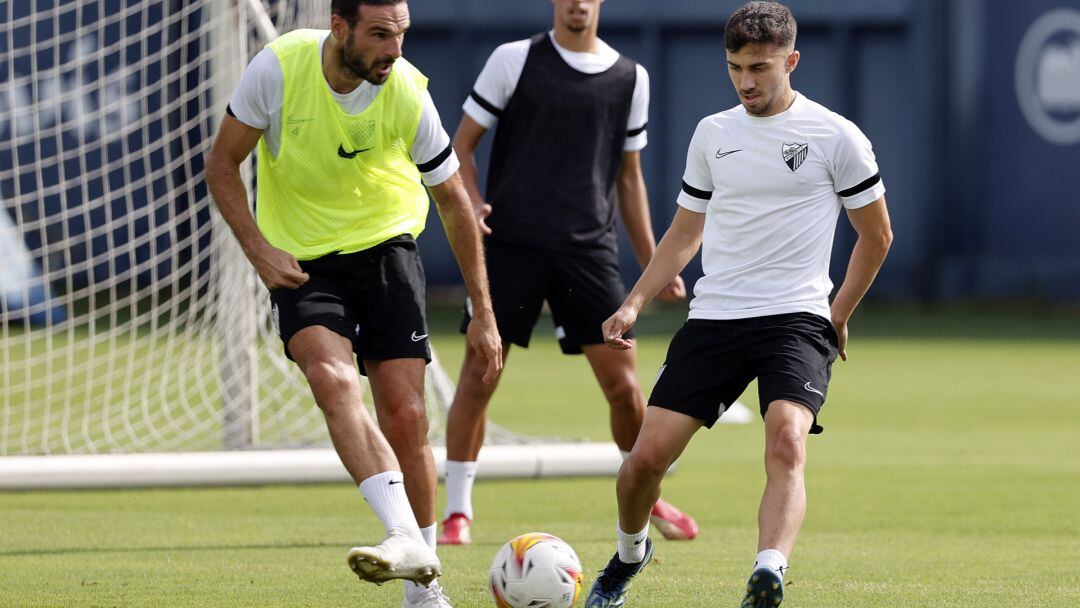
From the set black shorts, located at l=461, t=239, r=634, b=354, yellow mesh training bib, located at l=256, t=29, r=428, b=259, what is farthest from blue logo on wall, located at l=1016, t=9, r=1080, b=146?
yellow mesh training bib, located at l=256, t=29, r=428, b=259

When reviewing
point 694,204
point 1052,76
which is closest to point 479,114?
point 694,204

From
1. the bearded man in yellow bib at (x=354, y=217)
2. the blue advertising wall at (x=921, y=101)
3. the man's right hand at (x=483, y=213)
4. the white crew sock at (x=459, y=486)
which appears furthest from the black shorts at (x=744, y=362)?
the blue advertising wall at (x=921, y=101)

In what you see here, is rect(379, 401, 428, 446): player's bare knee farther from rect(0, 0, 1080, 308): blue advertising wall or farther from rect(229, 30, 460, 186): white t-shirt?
rect(0, 0, 1080, 308): blue advertising wall

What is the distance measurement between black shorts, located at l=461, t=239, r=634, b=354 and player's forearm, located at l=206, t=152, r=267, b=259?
179cm

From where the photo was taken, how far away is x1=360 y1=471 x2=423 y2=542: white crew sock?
14.2 ft

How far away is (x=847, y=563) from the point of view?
5590 millimetres

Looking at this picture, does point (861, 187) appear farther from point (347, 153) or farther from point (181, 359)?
point (181, 359)

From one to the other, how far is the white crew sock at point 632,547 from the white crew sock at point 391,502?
689 mm

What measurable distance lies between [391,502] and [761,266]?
4.14 ft

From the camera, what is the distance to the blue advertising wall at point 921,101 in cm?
2062

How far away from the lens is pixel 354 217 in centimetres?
484

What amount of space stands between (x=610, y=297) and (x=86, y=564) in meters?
2.23

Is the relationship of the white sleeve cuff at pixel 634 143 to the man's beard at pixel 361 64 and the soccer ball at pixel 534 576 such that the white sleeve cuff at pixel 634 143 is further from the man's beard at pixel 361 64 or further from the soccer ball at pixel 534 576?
the soccer ball at pixel 534 576

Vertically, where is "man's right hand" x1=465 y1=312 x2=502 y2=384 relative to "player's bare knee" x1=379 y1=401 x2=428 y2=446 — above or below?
above
